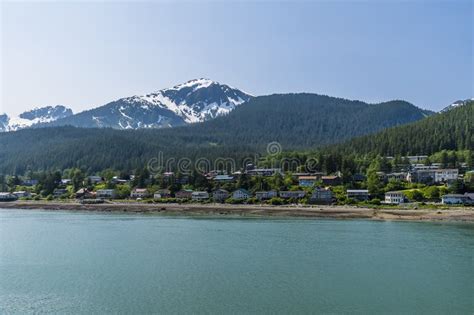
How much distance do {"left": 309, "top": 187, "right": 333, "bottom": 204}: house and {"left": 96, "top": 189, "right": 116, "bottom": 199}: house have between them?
37663 mm

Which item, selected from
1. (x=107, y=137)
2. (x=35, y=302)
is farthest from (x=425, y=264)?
(x=107, y=137)

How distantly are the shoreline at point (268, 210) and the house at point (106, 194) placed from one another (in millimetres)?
7800

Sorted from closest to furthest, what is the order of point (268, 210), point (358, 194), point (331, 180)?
point (268, 210) → point (358, 194) → point (331, 180)

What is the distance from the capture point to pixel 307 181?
79312 mm

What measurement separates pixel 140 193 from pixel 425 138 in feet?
186

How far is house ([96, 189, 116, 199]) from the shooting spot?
8675 centimetres

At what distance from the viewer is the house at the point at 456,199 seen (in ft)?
194

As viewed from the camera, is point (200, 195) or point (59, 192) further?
point (59, 192)

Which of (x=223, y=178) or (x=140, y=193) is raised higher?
(x=223, y=178)

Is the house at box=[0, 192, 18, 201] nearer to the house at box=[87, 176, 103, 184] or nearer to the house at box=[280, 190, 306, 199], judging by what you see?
the house at box=[87, 176, 103, 184]

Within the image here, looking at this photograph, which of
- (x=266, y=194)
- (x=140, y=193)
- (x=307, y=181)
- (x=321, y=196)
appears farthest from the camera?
(x=140, y=193)

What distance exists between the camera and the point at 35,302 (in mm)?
22094

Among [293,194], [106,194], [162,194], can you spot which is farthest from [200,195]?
[106,194]

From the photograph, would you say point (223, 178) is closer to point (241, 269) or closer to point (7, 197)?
A: point (7, 197)
